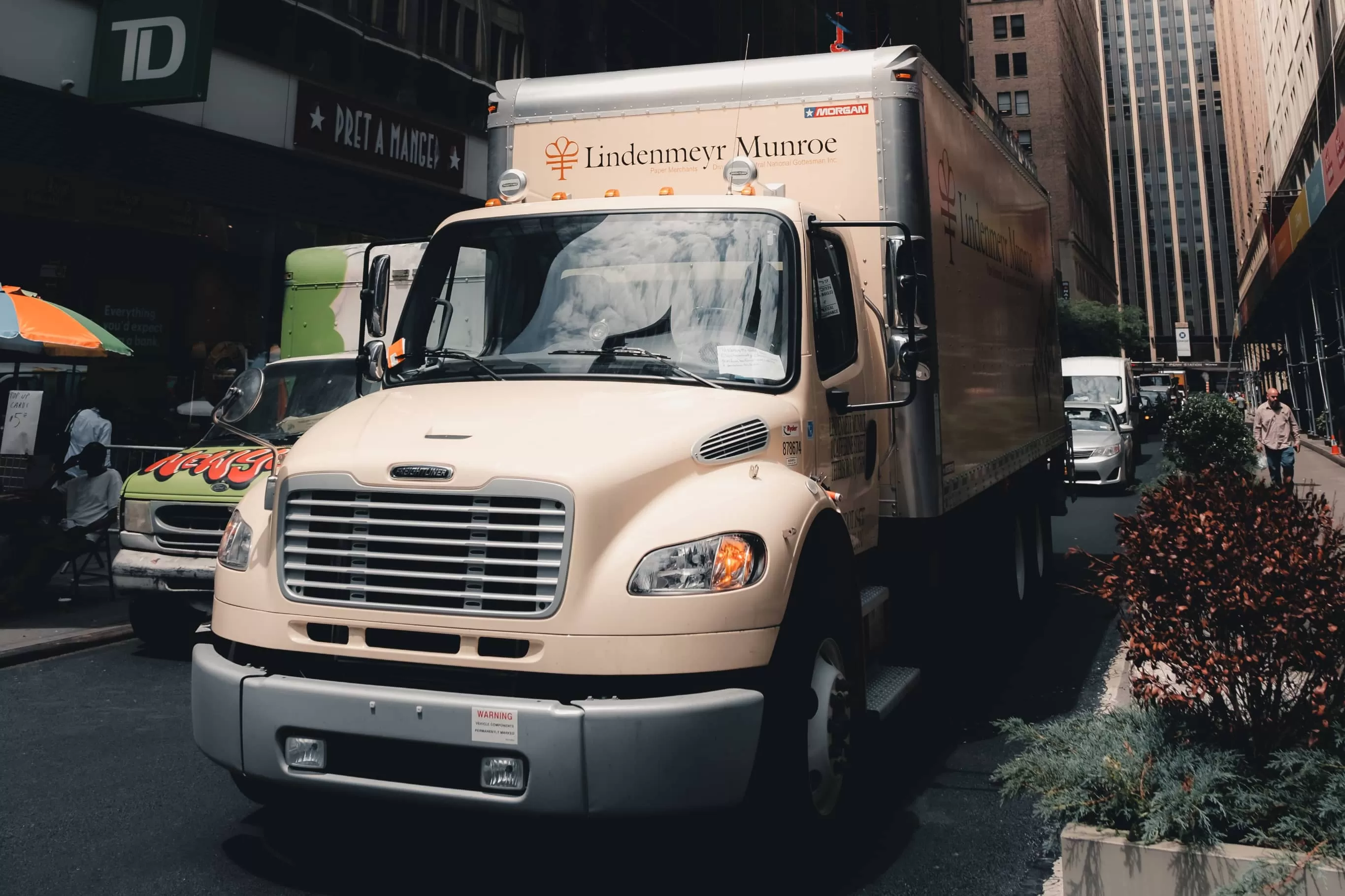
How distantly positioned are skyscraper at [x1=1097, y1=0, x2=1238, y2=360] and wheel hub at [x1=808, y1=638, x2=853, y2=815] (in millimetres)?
173379

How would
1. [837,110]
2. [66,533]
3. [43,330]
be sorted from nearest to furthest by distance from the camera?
[837,110] → [43,330] → [66,533]

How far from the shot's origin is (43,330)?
956 centimetres

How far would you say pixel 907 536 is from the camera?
6109 mm

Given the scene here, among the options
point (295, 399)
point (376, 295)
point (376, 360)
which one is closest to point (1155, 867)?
point (376, 360)

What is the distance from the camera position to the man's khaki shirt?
17.8m

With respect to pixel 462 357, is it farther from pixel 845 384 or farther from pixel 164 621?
pixel 164 621

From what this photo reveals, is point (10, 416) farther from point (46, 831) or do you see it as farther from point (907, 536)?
point (907, 536)

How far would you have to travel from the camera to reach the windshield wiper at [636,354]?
15.2ft

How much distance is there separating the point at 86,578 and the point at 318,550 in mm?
8817

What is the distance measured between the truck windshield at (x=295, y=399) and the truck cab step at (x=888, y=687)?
5034 millimetres

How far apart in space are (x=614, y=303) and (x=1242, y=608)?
2.68 m

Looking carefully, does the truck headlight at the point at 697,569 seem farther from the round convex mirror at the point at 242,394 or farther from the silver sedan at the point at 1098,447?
the silver sedan at the point at 1098,447

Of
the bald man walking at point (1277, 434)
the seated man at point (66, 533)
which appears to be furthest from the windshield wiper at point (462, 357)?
the bald man walking at point (1277, 434)

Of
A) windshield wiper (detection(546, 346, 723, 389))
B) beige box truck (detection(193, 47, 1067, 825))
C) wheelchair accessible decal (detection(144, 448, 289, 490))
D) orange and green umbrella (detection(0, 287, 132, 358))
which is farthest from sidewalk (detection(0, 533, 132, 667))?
windshield wiper (detection(546, 346, 723, 389))
